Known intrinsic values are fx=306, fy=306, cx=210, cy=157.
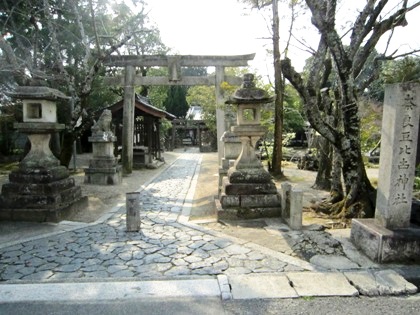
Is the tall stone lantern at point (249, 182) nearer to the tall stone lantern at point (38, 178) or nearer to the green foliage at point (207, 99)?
the tall stone lantern at point (38, 178)

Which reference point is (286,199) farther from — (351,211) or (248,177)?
(351,211)

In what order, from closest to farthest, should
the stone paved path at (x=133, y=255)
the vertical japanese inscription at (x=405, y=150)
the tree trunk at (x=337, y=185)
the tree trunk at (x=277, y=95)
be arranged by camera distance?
the stone paved path at (x=133, y=255)
the vertical japanese inscription at (x=405, y=150)
the tree trunk at (x=337, y=185)
the tree trunk at (x=277, y=95)

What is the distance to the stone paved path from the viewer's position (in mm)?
4242

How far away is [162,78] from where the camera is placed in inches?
565

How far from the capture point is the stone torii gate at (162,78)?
13.8 metres

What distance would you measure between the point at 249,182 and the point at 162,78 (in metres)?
9.13

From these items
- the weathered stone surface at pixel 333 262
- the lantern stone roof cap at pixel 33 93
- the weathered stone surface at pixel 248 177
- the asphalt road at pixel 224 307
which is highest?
the lantern stone roof cap at pixel 33 93

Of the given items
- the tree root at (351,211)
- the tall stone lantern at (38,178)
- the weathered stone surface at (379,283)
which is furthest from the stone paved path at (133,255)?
the tree root at (351,211)

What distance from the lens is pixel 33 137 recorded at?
22.8ft

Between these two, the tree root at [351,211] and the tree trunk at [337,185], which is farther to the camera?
the tree trunk at [337,185]

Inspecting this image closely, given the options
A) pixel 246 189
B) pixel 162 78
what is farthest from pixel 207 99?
pixel 246 189

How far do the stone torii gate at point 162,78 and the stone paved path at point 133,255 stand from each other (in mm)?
8421

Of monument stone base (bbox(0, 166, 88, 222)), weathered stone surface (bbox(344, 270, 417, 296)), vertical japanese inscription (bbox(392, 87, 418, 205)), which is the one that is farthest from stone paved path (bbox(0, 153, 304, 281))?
vertical japanese inscription (bbox(392, 87, 418, 205))

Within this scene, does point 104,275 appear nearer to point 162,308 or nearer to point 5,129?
point 162,308
